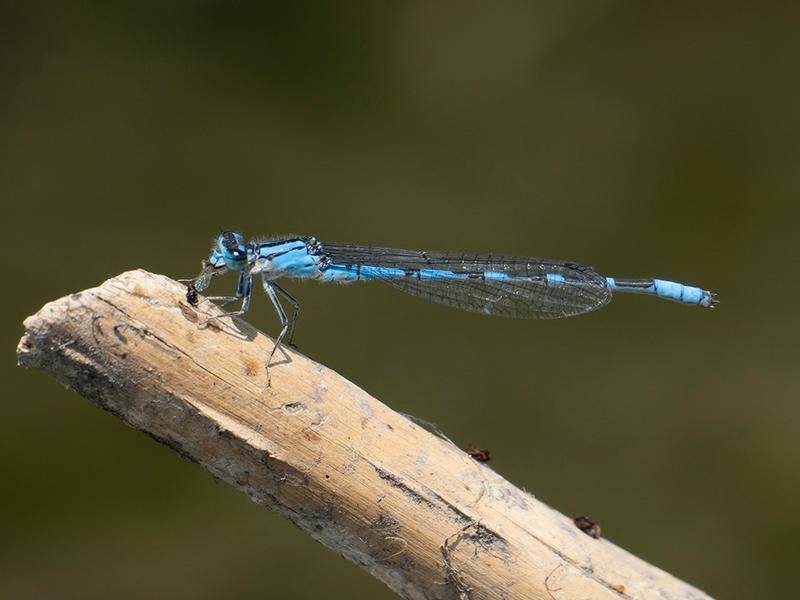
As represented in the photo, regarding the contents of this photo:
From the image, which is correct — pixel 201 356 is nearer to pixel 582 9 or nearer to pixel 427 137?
pixel 427 137

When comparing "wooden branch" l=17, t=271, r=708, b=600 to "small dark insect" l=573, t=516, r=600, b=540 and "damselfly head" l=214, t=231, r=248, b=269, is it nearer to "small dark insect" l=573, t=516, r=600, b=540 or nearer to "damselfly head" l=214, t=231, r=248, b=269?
"small dark insect" l=573, t=516, r=600, b=540

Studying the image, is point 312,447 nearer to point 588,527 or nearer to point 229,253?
point 588,527

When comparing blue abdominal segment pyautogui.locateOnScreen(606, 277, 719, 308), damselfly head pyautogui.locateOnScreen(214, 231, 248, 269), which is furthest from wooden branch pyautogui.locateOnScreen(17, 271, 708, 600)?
blue abdominal segment pyautogui.locateOnScreen(606, 277, 719, 308)

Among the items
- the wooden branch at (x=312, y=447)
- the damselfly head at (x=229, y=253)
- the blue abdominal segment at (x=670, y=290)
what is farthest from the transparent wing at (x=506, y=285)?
the wooden branch at (x=312, y=447)

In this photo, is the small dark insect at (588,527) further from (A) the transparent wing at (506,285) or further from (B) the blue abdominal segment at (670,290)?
(B) the blue abdominal segment at (670,290)

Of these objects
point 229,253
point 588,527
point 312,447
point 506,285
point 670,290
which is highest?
point 670,290

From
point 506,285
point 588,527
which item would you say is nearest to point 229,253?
point 506,285

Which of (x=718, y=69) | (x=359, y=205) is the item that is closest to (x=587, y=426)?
(x=359, y=205)
